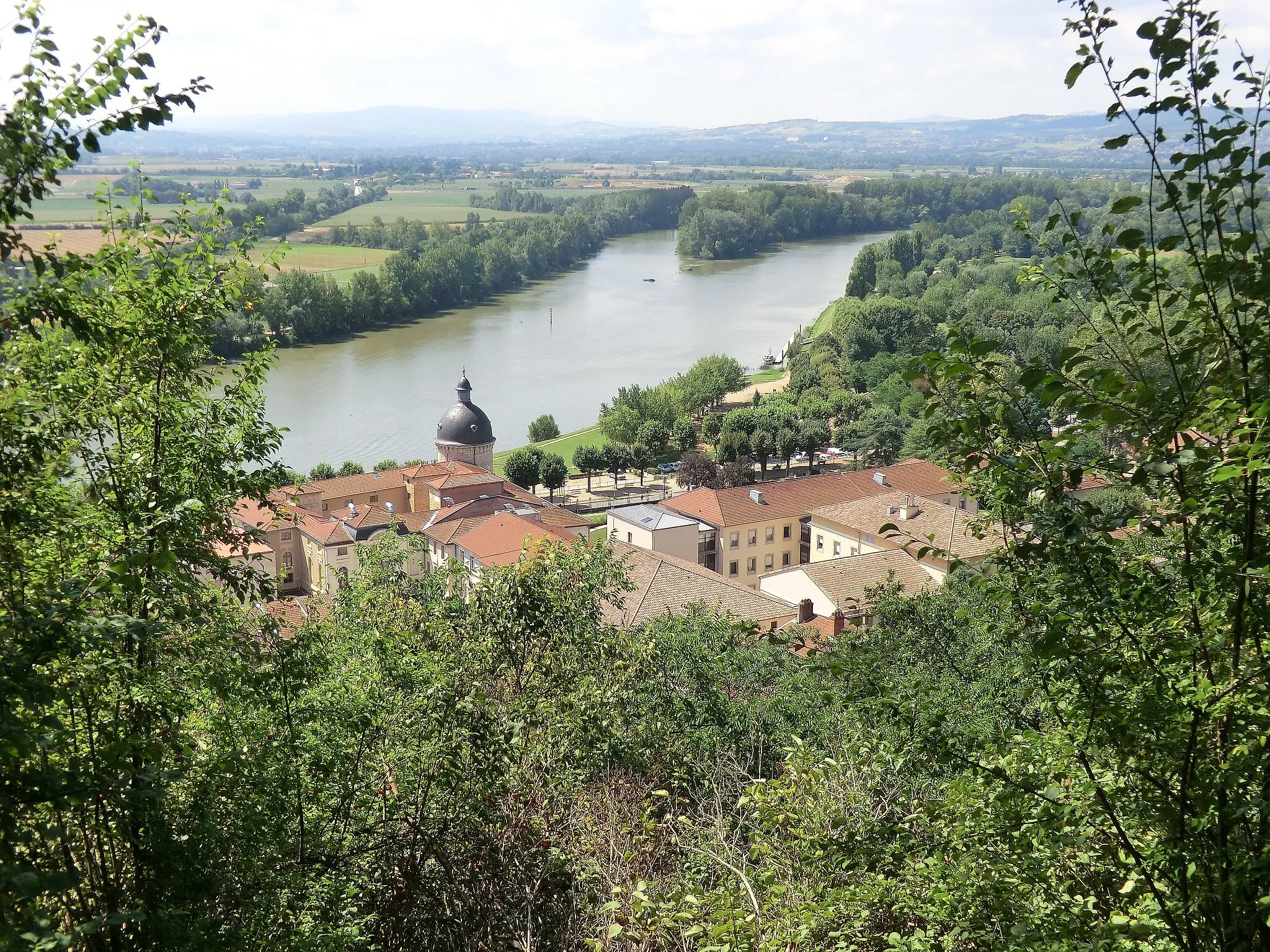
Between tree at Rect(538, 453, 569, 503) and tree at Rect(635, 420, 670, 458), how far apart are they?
13.2 ft

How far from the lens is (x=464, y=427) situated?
95.9ft

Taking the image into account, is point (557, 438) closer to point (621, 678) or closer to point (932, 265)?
point (621, 678)

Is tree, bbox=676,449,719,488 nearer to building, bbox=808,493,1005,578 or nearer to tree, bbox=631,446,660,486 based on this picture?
tree, bbox=631,446,660,486

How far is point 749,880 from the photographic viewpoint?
4527 mm

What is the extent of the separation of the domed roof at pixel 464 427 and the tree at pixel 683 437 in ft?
32.4

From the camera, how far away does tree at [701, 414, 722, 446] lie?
36688 millimetres

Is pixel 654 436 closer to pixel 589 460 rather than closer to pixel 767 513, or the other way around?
pixel 589 460

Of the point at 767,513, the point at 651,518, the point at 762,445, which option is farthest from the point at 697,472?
the point at 651,518

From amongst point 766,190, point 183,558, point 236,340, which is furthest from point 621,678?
point 766,190

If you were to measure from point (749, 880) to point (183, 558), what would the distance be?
2.55 m

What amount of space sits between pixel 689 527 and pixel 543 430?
11962 mm

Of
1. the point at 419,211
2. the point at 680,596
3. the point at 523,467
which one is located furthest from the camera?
the point at 419,211

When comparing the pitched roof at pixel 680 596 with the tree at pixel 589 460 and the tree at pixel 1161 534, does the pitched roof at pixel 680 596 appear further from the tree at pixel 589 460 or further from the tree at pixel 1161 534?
the tree at pixel 589 460

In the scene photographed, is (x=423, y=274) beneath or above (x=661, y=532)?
above
